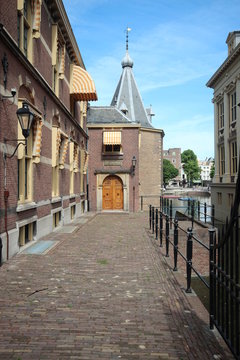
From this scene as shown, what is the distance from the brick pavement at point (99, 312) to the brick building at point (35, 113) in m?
1.81

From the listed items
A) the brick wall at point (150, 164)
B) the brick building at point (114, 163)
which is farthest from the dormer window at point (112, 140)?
the brick wall at point (150, 164)

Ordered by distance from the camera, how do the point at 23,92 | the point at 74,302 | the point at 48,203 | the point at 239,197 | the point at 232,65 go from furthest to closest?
the point at 232,65
the point at 48,203
the point at 23,92
the point at 74,302
the point at 239,197

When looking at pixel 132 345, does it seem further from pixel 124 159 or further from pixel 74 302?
pixel 124 159

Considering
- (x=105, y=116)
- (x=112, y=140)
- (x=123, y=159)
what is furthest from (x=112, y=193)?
(x=105, y=116)

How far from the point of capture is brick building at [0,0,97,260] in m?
7.54

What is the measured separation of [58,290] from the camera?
545cm

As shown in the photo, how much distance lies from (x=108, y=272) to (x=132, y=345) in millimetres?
3058

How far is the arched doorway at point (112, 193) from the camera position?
75.9 ft

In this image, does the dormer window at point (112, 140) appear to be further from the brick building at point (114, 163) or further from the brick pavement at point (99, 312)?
the brick pavement at point (99, 312)

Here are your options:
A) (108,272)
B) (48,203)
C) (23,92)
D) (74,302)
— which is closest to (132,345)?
(74,302)

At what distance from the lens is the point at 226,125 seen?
71.6ft

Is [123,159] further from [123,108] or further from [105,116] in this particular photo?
[123,108]

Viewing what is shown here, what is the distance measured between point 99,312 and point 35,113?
21.5ft

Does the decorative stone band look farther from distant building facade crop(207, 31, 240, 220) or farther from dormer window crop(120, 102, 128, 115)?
dormer window crop(120, 102, 128, 115)
